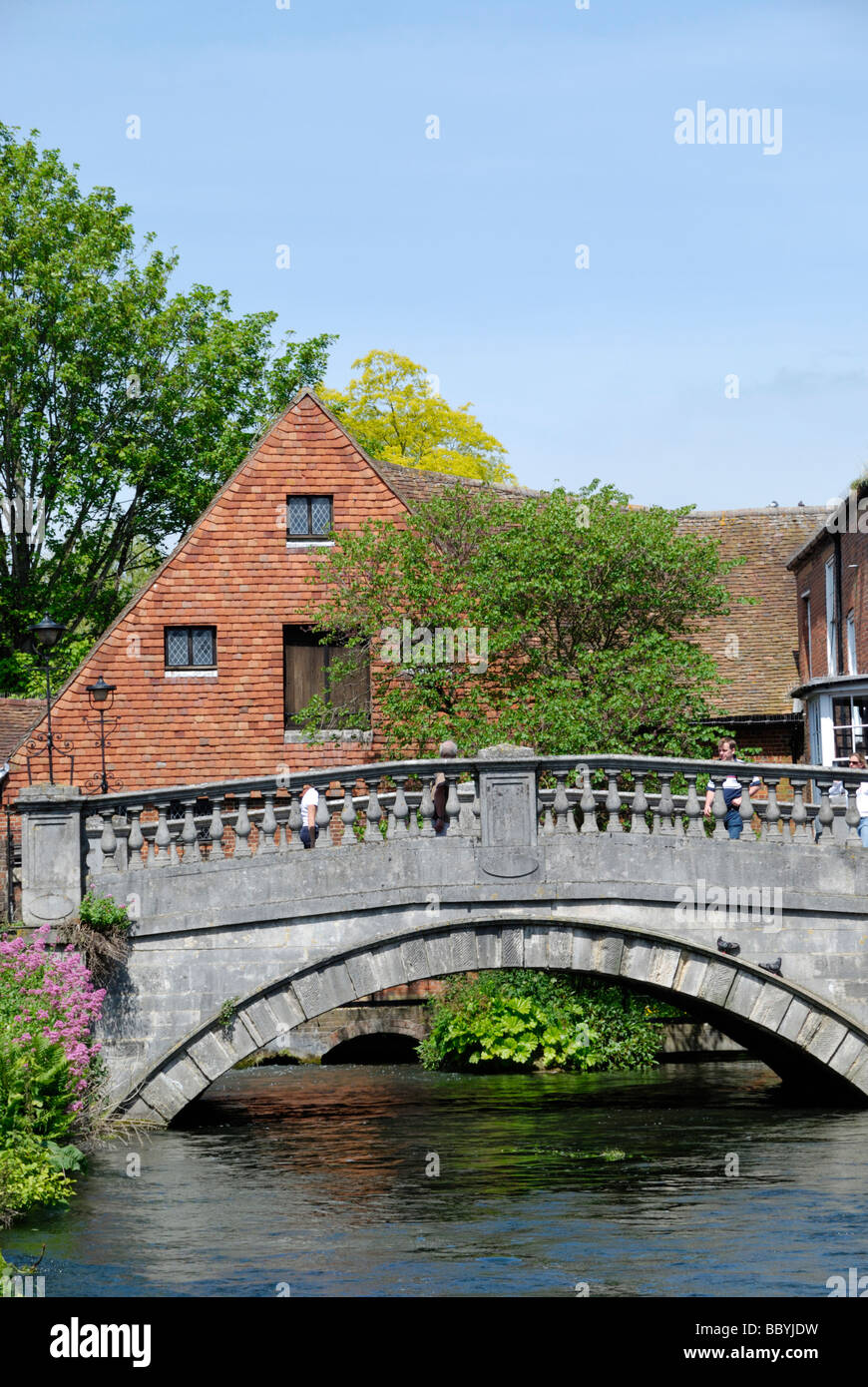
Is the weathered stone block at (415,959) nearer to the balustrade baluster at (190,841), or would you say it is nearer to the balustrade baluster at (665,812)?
the balustrade baluster at (190,841)

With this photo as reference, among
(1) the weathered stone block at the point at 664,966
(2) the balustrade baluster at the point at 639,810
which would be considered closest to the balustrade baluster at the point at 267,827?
(2) the balustrade baluster at the point at 639,810

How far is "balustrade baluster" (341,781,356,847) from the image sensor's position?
704 inches

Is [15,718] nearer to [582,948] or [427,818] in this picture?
[427,818]

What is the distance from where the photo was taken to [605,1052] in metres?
25.0

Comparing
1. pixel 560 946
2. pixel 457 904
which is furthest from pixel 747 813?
pixel 457 904

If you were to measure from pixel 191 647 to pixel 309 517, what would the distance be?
8.89 ft

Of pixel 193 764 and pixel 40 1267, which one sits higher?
pixel 193 764

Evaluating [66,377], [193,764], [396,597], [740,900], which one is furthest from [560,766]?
[66,377]

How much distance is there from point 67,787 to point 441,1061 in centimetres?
969

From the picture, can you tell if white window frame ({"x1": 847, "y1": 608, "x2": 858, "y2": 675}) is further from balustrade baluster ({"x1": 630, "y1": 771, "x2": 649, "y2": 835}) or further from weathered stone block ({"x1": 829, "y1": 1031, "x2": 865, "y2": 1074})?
balustrade baluster ({"x1": 630, "y1": 771, "x2": 649, "y2": 835})

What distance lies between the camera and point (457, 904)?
18.3 meters

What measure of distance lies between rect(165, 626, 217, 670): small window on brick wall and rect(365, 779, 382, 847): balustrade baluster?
831 cm
